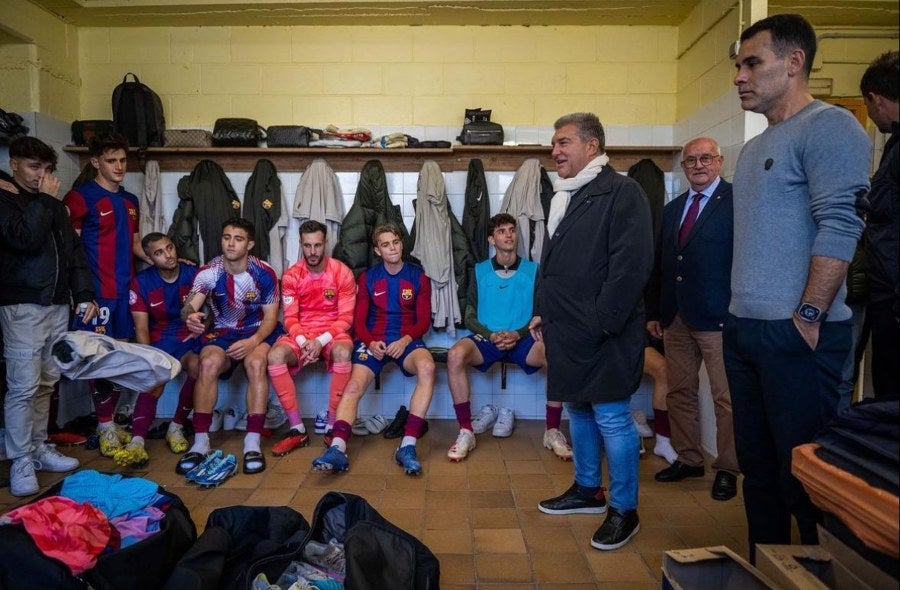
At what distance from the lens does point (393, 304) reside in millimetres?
3658

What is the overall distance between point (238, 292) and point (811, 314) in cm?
293

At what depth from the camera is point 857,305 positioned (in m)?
2.81

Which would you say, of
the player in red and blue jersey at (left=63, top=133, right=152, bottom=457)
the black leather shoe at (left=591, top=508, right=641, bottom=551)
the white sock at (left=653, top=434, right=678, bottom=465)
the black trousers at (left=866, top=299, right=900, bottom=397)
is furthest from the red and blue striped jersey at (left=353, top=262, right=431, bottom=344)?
the black trousers at (left=866, top=299, right=900, bottom=397)

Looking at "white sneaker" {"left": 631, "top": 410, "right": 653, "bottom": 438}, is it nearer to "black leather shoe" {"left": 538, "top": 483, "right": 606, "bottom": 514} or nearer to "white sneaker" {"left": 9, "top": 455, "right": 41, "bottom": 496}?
"black leather shoe" {"left": 538, "top": 483, "right": 606, "bottom": 514}

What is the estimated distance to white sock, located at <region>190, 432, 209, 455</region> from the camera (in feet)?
10.4

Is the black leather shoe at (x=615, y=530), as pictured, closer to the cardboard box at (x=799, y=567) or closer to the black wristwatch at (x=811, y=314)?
the cardboard box at (x=799, y=567)

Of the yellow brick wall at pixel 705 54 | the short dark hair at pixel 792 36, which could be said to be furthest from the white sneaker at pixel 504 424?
the short dark hair at pixel 792 36

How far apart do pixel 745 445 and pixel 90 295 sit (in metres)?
3.12

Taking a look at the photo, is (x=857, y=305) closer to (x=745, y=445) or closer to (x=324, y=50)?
(x=745, y=445)

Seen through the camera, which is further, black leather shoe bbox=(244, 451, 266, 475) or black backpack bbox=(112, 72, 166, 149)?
black backpack bbox=(112, 72, 166, 149)

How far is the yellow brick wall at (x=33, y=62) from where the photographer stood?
3596 millimetres

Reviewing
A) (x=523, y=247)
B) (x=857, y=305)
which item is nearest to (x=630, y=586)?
(x=857, y=305)

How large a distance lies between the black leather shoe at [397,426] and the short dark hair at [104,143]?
2.28 m

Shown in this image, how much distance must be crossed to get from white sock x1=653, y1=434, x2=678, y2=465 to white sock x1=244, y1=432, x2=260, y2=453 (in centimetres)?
211
